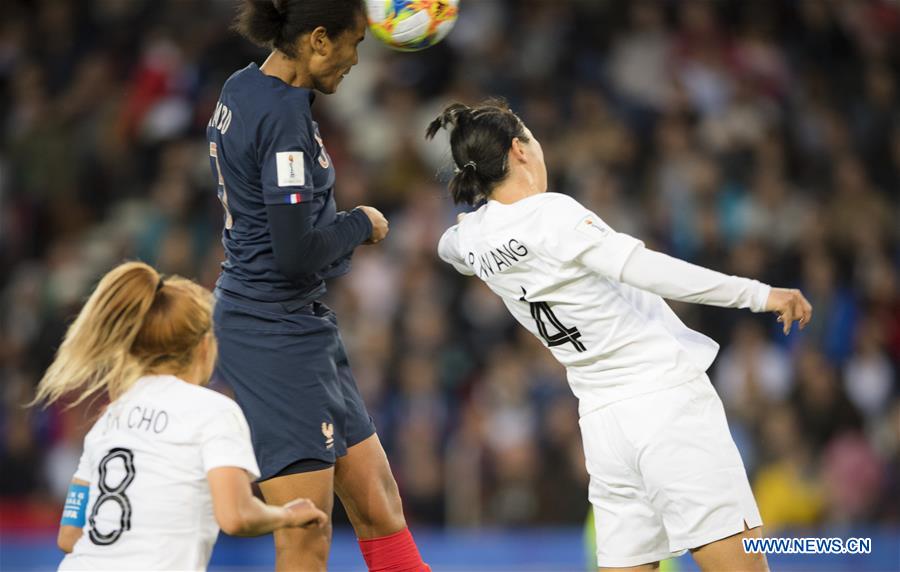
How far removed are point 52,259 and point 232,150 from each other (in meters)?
6.86

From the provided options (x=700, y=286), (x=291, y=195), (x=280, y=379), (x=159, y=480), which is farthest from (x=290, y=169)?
(x=700, y=286)

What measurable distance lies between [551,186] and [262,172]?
6.04m

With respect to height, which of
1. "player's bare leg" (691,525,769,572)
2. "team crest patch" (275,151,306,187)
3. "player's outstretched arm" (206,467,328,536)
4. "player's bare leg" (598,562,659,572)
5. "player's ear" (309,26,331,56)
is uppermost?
"player's ear" (309,26,331,56)

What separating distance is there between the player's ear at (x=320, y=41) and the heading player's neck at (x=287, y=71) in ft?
0.26

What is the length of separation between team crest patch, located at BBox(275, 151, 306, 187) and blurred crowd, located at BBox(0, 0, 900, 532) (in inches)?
162

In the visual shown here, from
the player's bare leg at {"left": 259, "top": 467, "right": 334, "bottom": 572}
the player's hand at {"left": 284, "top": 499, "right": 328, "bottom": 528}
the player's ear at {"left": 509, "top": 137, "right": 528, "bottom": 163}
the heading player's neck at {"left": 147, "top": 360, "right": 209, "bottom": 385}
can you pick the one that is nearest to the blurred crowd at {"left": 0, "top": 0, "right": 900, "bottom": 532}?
the player's ear at {"left": 509, "top": 137, "right": 528, "bottom": 163}

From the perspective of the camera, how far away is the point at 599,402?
12.7ft

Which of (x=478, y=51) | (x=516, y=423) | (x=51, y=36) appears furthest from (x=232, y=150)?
(x=51, y=36)

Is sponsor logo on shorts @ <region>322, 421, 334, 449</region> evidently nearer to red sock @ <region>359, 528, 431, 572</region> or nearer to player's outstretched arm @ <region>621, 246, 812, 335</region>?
red sock @ <region>359, 528, 431, 572</region>

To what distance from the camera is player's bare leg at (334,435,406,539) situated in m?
3.98

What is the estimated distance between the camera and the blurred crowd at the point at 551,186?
829 cm

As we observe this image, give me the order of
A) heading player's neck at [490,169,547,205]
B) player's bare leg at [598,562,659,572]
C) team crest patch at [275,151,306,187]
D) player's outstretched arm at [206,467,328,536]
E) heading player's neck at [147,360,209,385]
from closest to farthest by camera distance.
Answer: player's outstretched arm at [206,467,328,536]
heading player's neck at [147,360,209,385]
team crest patch at [275,151,306,187]
player's bare leg at [598,562,659,572]
heading player's neck at [490,169,547,205]

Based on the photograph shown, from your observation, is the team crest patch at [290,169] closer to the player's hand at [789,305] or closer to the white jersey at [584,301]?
the white jersey at [584,301]

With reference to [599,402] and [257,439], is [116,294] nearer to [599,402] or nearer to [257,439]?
[257,439]
